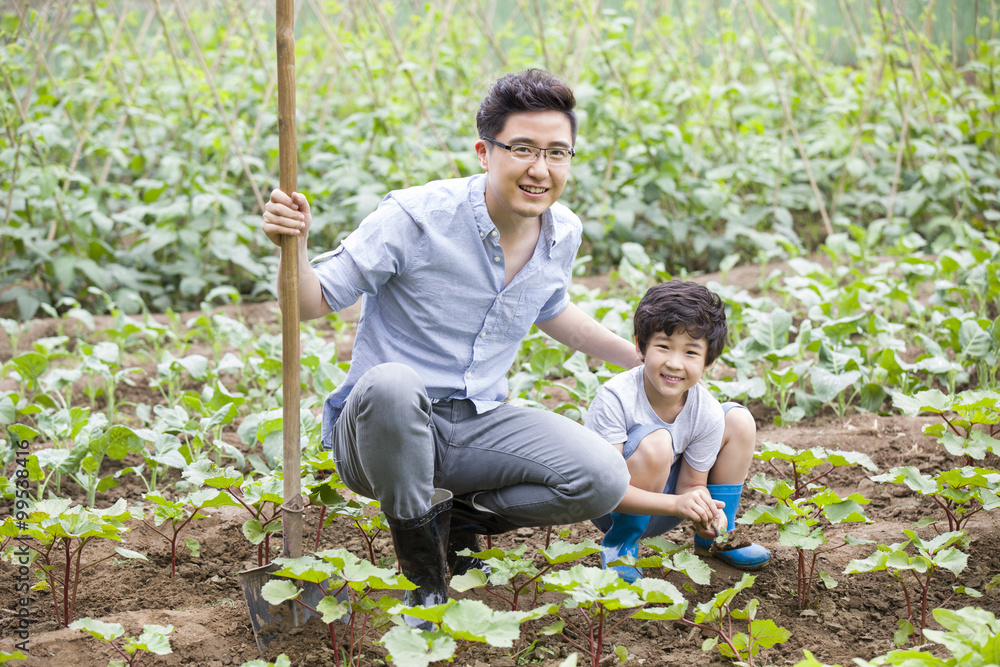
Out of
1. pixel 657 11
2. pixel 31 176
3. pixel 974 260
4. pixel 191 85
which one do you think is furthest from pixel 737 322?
pixel 657 11

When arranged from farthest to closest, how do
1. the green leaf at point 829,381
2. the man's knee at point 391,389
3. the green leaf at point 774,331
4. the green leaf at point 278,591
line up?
the green leaf at point 774,331 → the green leaf at point 829,381 → the man's knee at point 391,389 → the green leaf at point 278,591

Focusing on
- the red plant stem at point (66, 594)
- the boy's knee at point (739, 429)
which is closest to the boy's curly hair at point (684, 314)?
the boy's knee at point (739, 429)

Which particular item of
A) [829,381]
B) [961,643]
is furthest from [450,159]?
[961,643]

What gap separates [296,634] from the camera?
1.58 metres

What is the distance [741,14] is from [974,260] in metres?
5.18

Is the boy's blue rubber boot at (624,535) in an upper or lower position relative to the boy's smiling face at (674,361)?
lower

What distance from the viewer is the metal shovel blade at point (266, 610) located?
5.10 ft

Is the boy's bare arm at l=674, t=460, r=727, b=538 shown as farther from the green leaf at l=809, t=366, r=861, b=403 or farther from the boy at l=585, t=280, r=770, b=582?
the green leaf at l=809, t=366, r=861, b=403

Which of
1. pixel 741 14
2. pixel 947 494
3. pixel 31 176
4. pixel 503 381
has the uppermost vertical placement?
pixel 741 14

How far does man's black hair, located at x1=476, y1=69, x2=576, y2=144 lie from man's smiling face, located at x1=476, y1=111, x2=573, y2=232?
0.01 metres

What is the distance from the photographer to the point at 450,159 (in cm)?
434

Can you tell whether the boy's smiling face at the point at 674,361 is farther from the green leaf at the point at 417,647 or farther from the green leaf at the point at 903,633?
the green leaf at the point at 417,647

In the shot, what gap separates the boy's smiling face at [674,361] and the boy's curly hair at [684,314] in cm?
1

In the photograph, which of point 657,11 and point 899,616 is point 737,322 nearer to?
point 899,616
